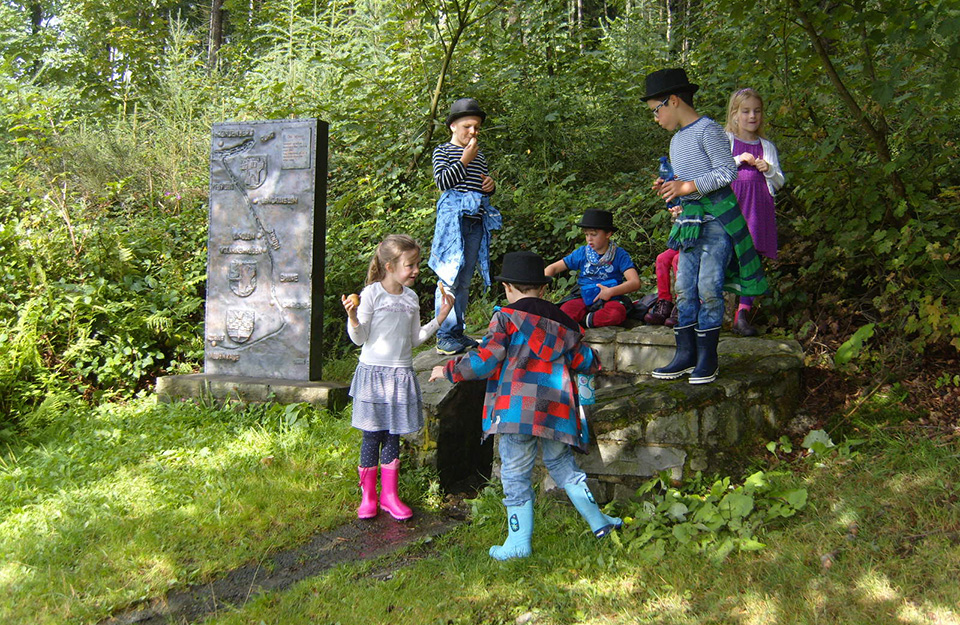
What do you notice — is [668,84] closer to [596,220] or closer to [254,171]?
[596,220]

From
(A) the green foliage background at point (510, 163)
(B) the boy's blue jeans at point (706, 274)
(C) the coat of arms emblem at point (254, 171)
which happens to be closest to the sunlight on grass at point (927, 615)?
(B) the boy's blue jeans at point (706, 274)

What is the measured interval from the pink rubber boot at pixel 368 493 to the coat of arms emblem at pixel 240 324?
7.94 feet

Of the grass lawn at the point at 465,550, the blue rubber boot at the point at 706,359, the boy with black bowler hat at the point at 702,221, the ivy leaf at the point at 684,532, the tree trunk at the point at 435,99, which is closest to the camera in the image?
the grass lawn at the point at 465,550

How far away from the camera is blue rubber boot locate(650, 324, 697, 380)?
4301 millimetres

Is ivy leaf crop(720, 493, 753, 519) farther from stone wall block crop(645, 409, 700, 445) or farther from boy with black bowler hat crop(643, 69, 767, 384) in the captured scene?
boy with black bowler hat crop(643, 69, 767, 384)

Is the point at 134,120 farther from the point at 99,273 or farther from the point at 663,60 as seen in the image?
the point at 663,60

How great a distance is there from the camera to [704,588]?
9.73 feet

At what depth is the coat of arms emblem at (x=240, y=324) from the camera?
6.04 m

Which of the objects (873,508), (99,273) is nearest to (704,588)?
(873,508)

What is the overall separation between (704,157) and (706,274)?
0.65 m

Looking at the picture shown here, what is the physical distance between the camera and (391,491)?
414 centimetres

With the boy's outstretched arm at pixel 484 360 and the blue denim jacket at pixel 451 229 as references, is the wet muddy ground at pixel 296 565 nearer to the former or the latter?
the boy's outstretched arm at pixel 484 360

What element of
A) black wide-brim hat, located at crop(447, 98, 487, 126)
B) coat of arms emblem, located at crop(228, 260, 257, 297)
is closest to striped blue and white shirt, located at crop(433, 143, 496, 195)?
black wide-brim hat, located at crop(447, 98, 487, 126)

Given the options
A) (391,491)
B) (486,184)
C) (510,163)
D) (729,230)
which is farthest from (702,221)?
(510,163)
